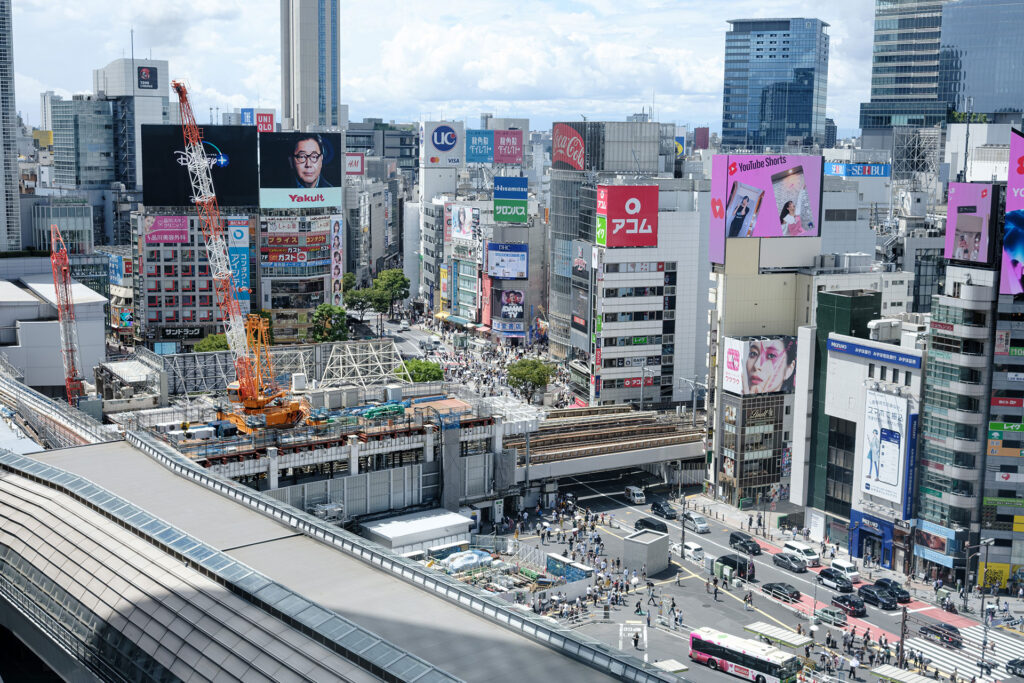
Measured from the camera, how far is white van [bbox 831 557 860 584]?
5857 cm

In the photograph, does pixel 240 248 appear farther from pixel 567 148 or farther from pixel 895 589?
pixel 895 589

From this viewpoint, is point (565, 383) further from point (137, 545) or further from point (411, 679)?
point (411, 679)

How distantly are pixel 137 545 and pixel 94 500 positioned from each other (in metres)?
4.71

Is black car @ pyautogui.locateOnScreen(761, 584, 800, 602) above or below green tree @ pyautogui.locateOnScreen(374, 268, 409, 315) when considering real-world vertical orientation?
below

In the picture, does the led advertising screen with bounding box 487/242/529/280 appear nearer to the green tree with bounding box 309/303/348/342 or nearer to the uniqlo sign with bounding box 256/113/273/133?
the green tree with bounding box 309/303/348/342

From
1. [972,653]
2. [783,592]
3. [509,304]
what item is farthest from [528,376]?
[972,653]

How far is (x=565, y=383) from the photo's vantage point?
341ft

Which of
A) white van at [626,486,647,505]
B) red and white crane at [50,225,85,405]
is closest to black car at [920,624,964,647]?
white van at [626,486,647,505]

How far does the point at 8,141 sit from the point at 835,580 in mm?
101413

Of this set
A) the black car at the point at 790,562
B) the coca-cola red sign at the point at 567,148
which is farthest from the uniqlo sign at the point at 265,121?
the black car at the point at 790,562

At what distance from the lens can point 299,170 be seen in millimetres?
114875

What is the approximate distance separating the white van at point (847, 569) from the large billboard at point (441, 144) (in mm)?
110765

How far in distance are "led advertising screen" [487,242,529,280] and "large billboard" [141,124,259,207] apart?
2497cm

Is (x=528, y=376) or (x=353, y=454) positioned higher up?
(x=353, y=454)
